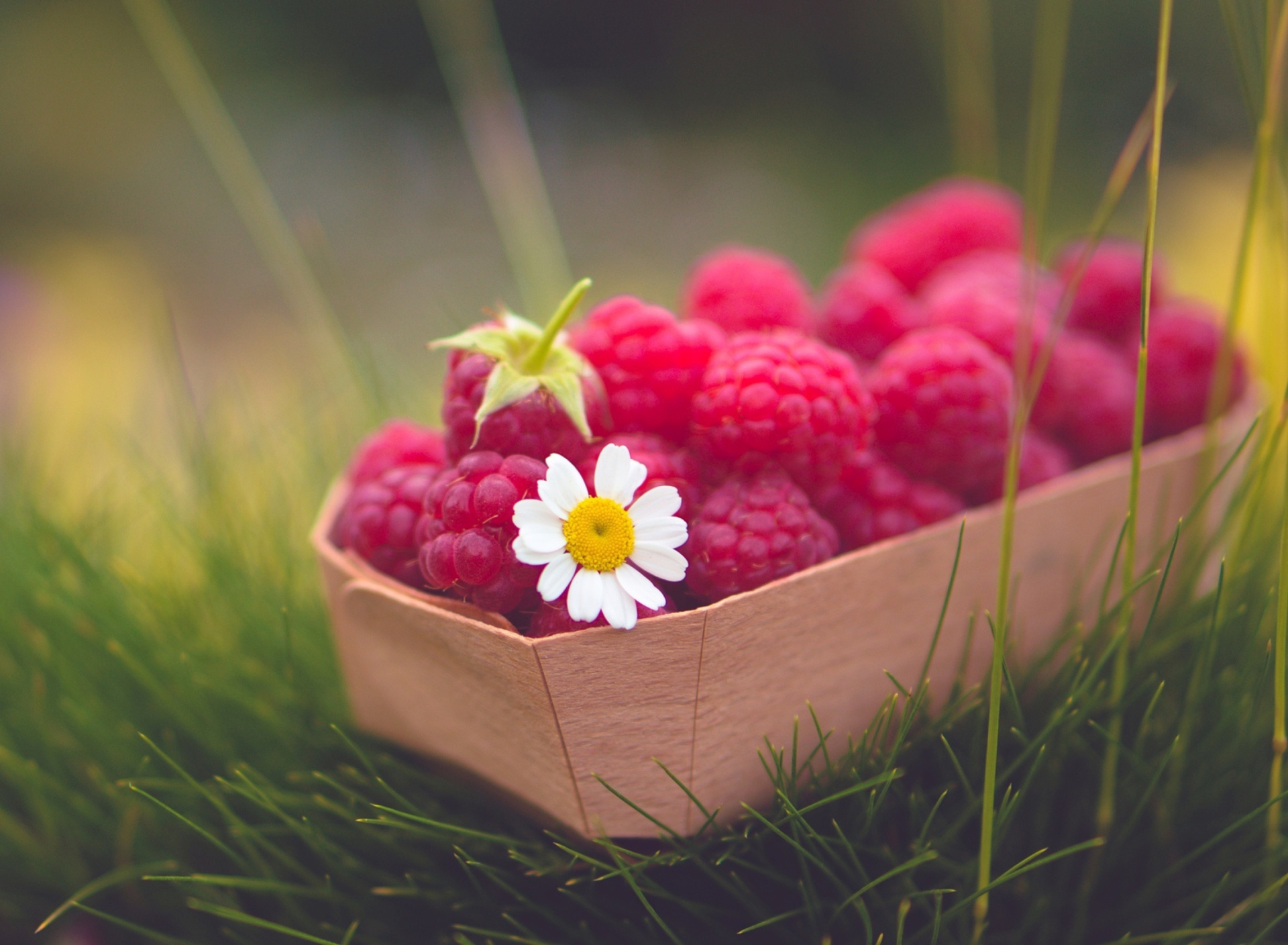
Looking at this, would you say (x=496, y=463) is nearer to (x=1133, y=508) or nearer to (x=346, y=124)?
(x=1133, y=508)

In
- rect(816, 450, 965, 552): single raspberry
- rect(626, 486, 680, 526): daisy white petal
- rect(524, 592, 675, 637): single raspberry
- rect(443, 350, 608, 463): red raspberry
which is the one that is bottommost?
rect(816, 450, 965, 552): single raspberry

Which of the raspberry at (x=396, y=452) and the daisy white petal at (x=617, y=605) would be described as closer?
the daisy white petal at (x=617, y=605)

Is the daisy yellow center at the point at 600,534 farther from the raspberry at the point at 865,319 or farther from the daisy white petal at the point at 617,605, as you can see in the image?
the raspberry at the point at 865,319

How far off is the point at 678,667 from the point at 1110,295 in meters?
0.51

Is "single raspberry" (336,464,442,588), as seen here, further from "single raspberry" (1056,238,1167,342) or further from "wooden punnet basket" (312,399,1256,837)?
"single raspberry" (1056,238,1167,342)

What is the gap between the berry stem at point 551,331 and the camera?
1.35ft

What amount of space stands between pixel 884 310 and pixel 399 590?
378mm

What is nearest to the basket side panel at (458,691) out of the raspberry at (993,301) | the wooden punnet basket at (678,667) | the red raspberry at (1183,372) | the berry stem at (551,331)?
the wooden punnet basket at (678,667)

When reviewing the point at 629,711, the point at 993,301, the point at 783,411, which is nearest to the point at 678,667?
the point at 629,711

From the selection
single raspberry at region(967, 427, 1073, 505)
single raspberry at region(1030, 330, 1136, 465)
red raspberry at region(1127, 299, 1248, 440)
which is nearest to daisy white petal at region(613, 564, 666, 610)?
single raspberry at region(967, 427, 1073, 505)

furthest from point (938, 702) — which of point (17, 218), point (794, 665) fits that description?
point (17, 218)

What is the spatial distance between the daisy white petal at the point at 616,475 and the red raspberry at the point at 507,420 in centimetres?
5

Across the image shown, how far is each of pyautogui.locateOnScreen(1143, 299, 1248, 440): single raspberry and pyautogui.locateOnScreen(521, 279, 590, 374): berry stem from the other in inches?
17.5

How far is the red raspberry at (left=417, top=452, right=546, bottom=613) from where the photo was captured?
0.39 meters
